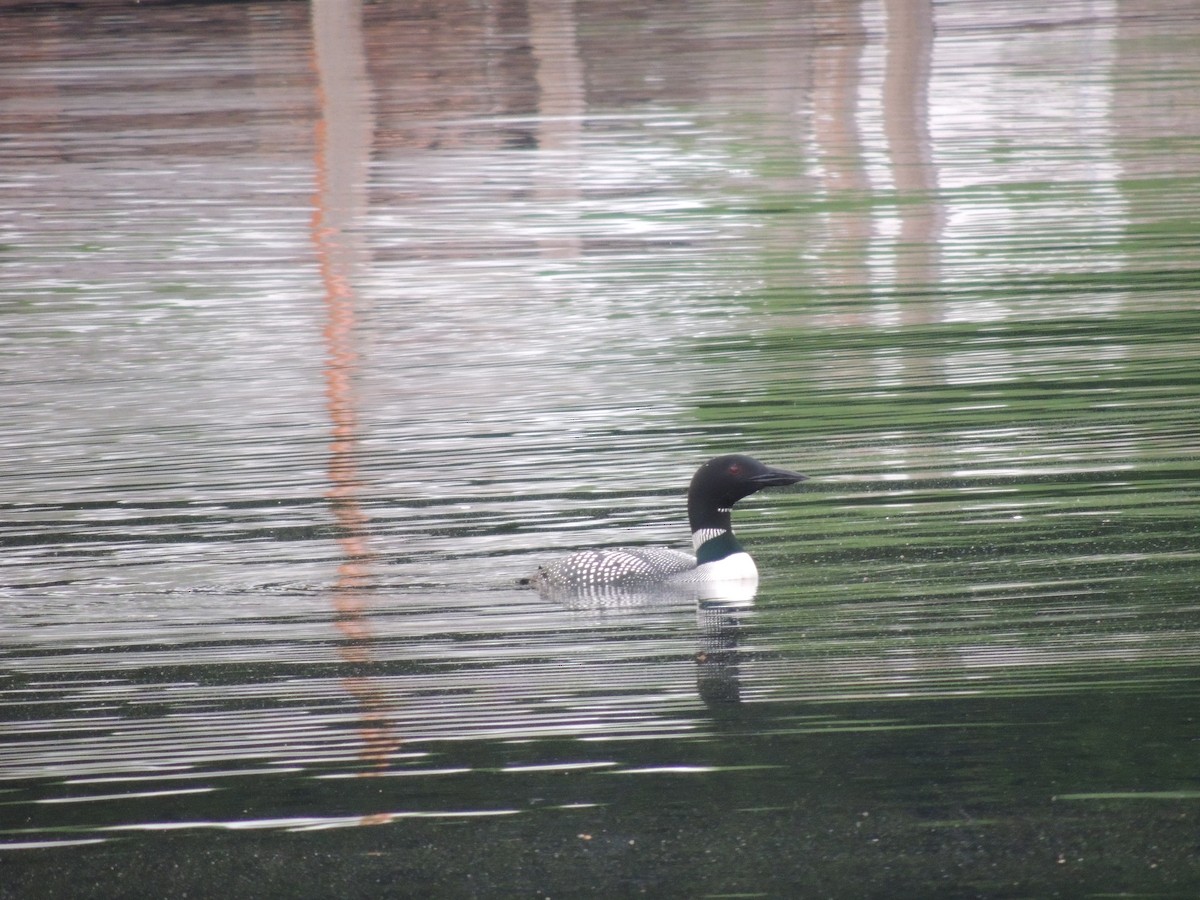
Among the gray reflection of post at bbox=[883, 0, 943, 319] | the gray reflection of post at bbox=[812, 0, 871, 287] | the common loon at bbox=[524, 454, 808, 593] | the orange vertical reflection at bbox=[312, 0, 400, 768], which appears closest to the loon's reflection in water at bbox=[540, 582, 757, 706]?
the common loon at bbox=[524, 454, 808, 593]

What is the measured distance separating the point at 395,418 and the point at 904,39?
906 centimetres

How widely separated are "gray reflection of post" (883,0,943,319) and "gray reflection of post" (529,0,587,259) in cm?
227

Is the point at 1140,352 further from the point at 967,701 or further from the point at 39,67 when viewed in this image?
the point at 39,67

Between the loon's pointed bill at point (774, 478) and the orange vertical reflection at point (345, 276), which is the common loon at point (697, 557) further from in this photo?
the orange vertical reflection at point (345, 276)

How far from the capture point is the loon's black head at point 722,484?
23.1 ft

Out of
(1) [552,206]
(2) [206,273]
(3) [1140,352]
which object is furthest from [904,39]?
(3) [1140,352]

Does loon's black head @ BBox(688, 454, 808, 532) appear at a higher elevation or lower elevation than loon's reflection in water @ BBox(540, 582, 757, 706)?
higher

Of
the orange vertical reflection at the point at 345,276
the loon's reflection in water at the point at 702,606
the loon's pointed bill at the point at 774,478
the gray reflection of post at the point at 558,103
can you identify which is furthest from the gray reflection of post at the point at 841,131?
the loon's reflection in water at the point at 702,606

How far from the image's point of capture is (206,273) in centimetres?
1336

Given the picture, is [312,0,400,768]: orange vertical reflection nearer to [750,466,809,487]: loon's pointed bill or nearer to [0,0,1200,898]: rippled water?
[0,0,1200,898]: rippled water

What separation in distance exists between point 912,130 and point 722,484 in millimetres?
10004

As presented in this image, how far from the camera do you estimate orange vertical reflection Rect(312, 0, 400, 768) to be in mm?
6172

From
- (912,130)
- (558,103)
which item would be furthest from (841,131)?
(558,103)

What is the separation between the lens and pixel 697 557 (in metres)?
6.88
